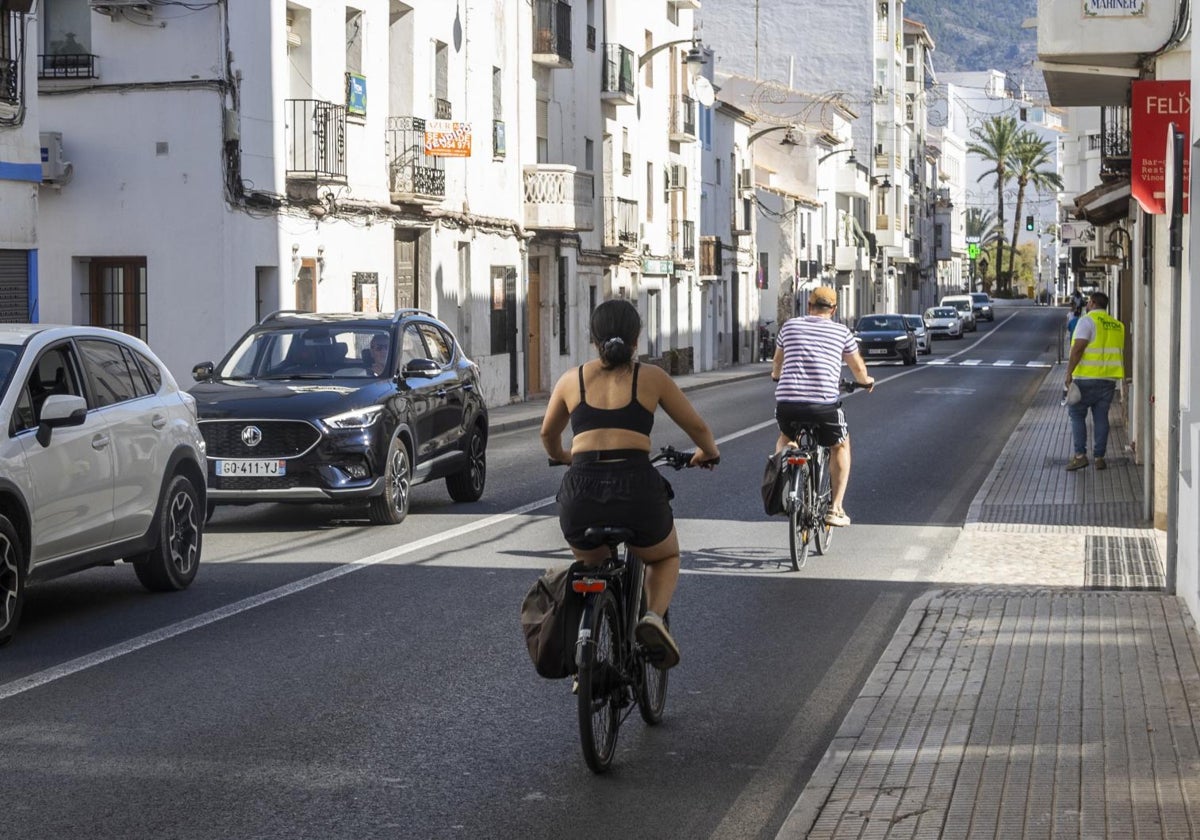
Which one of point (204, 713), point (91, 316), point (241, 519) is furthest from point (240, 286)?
point (204, 713)

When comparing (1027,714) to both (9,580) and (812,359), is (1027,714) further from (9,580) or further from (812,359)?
(812,359)

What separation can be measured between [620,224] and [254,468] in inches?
1316

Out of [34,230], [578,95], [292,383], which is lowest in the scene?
[292,383]

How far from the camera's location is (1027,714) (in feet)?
23.9

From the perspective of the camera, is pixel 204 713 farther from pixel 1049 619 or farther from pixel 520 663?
pixel 1049 619

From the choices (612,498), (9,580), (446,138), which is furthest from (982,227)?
(612,498)

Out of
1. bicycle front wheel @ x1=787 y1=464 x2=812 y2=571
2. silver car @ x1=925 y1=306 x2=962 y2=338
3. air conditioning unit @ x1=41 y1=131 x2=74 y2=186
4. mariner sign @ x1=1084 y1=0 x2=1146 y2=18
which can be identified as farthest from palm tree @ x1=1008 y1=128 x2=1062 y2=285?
bicycle front wheel @ x1=787 y1=464 x2=812 y2=571

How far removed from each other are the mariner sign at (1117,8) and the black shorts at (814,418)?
5.13 meters

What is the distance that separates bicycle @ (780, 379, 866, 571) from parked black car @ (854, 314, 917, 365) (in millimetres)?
42617

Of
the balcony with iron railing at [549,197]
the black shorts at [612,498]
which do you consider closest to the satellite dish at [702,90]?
the balcony with iron railing at [549,197]

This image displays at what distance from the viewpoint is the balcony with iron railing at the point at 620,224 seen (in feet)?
151

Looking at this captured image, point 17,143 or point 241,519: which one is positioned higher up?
point 17,143

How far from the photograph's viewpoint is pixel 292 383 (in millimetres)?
15266

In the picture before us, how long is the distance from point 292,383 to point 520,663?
22.9 ft
